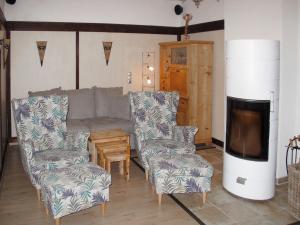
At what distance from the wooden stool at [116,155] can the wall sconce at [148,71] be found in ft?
9.17

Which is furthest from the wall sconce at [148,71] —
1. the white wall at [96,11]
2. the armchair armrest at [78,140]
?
the armchair armrest at [78,140]

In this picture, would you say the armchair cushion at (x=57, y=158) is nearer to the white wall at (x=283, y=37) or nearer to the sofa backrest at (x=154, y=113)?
the sofa backrest at (x=154, y=113)

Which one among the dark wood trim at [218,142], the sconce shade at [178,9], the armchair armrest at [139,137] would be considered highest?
the sconce shade at [178,9]

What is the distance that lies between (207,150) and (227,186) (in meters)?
1.91

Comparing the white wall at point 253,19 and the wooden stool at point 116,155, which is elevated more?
the white wall at point 253,19

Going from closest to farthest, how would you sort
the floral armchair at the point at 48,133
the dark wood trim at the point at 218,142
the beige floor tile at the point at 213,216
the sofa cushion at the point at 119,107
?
1. the beige floor tile at the point at 213,216
2. the floral armchair at the point at 48,133
3. the sofa cushion at the point at 119,107
4. the dark wood trim at the point at 218,142

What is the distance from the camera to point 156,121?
484cm

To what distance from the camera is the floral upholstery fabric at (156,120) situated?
4.59 meters

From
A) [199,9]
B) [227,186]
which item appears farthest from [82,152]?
[199,9]

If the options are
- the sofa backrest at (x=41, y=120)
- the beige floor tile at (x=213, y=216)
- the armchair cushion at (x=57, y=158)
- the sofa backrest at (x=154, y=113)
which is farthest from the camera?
the sofa backrest at (x=154, y=113)

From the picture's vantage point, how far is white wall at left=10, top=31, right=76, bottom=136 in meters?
6.07

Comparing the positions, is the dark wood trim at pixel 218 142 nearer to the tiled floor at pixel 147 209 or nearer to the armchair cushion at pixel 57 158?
the tiled floor at pixel 147 209

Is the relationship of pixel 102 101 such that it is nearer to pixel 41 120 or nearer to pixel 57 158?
pixel 41 120

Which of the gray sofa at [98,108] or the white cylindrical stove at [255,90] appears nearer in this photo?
the white cylindrical stove at [255,90]
